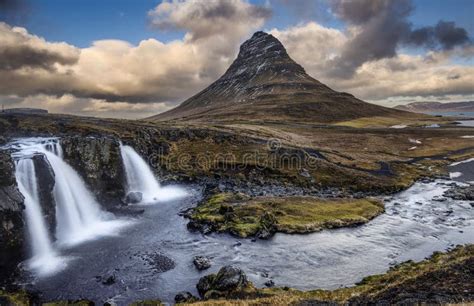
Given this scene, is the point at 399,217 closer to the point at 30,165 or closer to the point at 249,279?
the point at 249,279

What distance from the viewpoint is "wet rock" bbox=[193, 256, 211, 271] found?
3810 cm

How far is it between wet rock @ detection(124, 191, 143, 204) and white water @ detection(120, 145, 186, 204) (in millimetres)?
1016

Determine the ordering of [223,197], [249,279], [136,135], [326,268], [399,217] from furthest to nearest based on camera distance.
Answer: [136,135], [223,197], [399,217], [326,268], [249,279]

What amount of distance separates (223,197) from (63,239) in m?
27.8

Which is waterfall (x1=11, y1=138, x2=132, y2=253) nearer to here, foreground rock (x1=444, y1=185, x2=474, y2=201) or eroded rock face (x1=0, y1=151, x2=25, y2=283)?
eroded rock face (x1=0, y1=151, x2=25, y2=283)

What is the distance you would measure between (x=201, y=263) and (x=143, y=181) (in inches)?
1641

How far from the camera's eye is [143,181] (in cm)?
7644

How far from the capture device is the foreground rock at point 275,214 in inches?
1980

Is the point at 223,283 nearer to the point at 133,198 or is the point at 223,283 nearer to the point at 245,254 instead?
the point at 245,254

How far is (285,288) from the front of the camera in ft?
107

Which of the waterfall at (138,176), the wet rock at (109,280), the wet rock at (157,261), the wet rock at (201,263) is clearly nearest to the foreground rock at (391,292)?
the wet rock at (201,263)

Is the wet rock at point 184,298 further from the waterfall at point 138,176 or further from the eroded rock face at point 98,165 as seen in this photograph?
the waterfall at point 138,176

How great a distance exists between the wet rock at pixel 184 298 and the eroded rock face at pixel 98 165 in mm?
35341

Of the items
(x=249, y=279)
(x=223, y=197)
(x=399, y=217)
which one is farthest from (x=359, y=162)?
(x=249, y=279)
